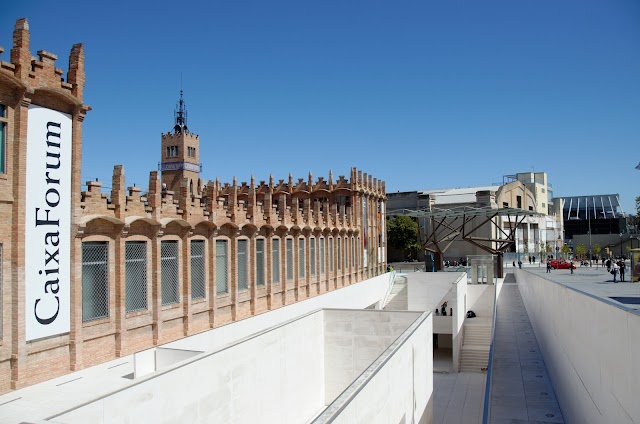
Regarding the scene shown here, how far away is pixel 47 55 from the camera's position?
14.9m

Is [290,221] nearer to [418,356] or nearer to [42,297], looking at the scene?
[418,356]

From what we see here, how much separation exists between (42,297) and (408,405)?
10.7m

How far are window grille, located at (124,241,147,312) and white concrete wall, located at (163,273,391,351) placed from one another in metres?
1.86

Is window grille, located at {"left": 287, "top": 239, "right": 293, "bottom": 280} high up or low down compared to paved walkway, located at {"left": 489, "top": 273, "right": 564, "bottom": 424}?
up

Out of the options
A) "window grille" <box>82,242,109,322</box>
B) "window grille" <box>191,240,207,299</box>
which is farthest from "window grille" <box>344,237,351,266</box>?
"window grille" <box>82,242,109,322</box>

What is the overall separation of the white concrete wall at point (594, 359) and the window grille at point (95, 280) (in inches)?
529

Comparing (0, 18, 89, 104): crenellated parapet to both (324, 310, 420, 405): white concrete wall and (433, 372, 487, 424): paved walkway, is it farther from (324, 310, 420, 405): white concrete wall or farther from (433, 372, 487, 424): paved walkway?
(433, 372, 487, 424): paved walkway

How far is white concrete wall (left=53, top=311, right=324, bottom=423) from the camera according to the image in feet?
35.7

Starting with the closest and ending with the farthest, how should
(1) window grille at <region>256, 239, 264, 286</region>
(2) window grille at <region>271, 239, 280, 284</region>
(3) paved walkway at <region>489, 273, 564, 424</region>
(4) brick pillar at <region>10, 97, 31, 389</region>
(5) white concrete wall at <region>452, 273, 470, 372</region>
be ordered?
1. (3) paved walkway at <region>489, 273, 564, 424</region>
2. (4) brick pillar at <region>10, 97, 31, 389</region>
3. (1) window grille at <region>256, 239, 264, 286</region>
4. (2) window grille at <region>271, 239, 280, 284</region>
5. (5) white concrete wall at <region>452, 273, 470, 372</region>

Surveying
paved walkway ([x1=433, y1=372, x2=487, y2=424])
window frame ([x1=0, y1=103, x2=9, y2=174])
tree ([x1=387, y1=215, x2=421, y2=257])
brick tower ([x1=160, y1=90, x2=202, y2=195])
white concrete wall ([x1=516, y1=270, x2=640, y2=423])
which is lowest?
paved walkway ([x1=433, y1=372, x2=487, y2=424])

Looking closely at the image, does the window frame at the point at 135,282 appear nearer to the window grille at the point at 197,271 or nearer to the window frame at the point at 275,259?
the window grille at the point at 197,271

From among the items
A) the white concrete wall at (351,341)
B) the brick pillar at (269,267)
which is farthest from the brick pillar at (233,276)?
the white concrete wall at (351,341)

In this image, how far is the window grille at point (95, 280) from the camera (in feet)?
52.1

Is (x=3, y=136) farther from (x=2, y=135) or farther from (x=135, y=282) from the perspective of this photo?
(x=135, y=282)
